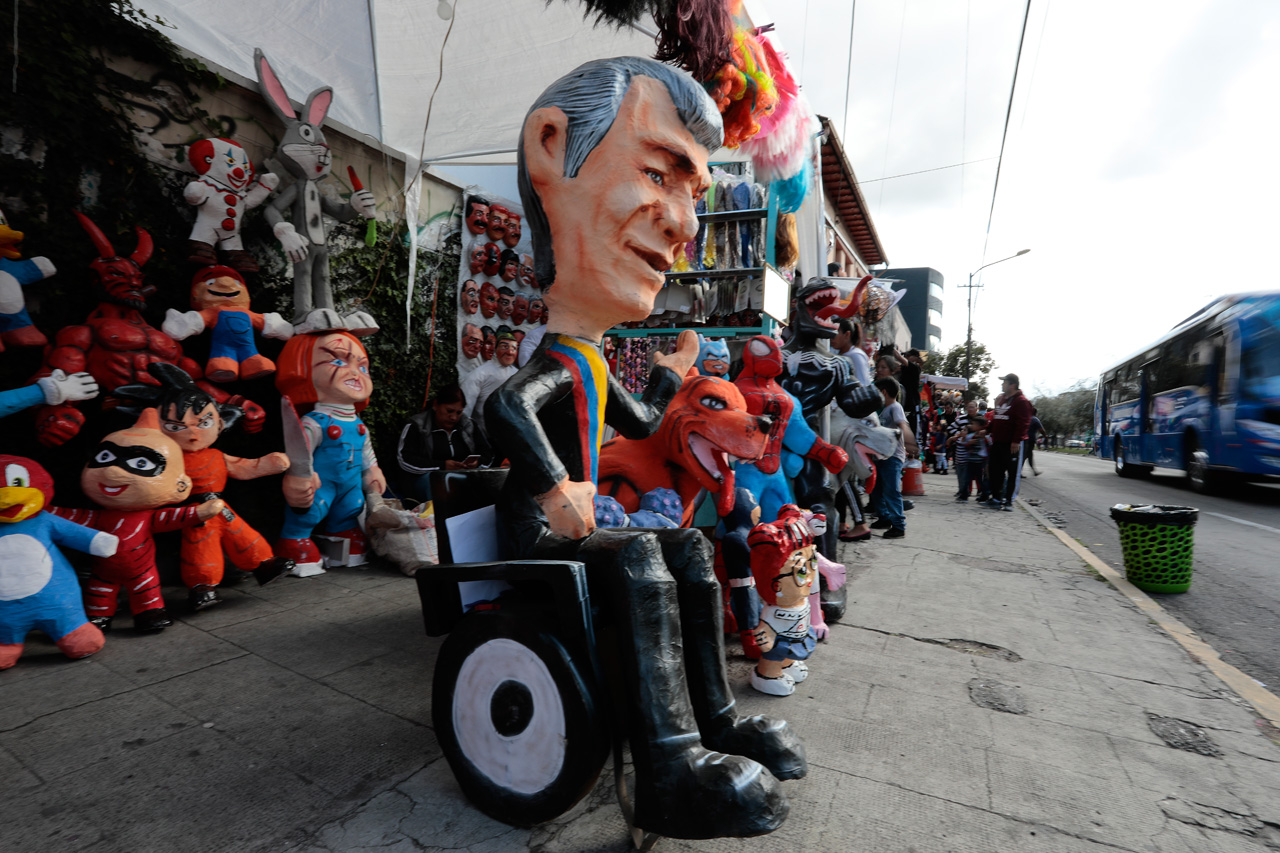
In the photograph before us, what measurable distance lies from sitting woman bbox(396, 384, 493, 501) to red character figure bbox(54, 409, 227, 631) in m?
1.76

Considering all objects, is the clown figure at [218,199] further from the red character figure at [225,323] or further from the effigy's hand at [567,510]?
the effigy's hand at [567,510]

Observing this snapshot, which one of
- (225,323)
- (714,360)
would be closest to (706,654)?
(714,360)

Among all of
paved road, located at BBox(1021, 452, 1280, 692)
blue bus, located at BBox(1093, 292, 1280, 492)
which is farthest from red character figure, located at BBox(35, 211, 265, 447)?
blue bus, located at BBox(1093, 292, 1280, 492)

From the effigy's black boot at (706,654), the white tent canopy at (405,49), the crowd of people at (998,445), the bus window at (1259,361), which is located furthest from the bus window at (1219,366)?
the effigy's black boot at (706,654)

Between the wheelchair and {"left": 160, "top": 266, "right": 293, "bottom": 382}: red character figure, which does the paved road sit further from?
{"left": 160, "top": 266, "right": 293, "bottom": 382}: red character figure

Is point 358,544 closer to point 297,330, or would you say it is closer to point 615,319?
point 297,330

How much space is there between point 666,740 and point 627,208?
56.4 inches

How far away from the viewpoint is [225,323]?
133 inches

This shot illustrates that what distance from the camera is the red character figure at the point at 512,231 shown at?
5.79 metres

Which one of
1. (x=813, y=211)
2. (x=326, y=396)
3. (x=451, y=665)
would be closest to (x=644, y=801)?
(x=451, y=665)

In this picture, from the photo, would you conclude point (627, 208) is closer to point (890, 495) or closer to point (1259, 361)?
point (890, 495)

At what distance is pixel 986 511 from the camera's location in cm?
780

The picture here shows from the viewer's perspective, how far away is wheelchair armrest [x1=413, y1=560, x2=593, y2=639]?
54.1 inches

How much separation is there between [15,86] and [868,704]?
4.64 meters
